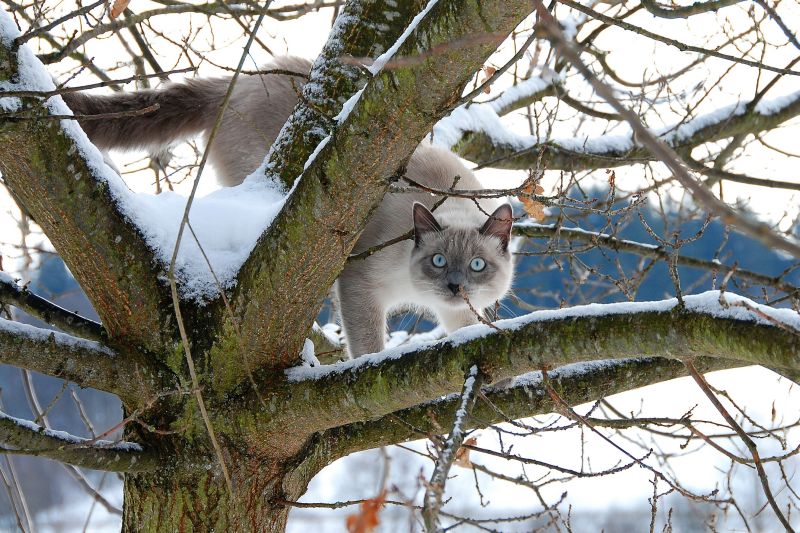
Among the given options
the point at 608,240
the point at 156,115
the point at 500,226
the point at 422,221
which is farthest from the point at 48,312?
the point at 608,240

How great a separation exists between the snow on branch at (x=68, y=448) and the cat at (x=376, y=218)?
160 centimetres

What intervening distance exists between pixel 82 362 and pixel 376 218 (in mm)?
2021

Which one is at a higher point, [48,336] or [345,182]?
[345,182]

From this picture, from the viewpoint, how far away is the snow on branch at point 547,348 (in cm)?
156

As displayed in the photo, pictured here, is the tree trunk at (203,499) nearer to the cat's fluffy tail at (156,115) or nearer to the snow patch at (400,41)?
the snow patch at (400,41)

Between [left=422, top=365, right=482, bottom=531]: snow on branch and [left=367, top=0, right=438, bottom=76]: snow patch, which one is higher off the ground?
[left=367, top=0, right=438, bottom=76]: snow patch

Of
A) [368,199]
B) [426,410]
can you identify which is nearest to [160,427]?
[426,410]

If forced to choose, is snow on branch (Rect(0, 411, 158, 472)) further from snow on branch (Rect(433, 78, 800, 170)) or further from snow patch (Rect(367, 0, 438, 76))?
snow on branch (Rect(433, 78, 800, 170))

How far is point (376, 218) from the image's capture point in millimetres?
3975

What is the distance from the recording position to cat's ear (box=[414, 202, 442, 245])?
3580mm

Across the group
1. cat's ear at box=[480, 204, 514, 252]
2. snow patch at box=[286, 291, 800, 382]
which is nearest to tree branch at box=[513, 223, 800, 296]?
cat's ear at box=[480, 204, 514, 252]

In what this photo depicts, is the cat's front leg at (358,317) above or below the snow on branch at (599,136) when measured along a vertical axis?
below

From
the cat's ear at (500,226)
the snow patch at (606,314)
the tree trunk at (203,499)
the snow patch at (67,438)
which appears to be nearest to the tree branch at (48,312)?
the snow patch at (67,438)

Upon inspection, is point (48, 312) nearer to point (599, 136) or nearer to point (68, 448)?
point (68, 448)
